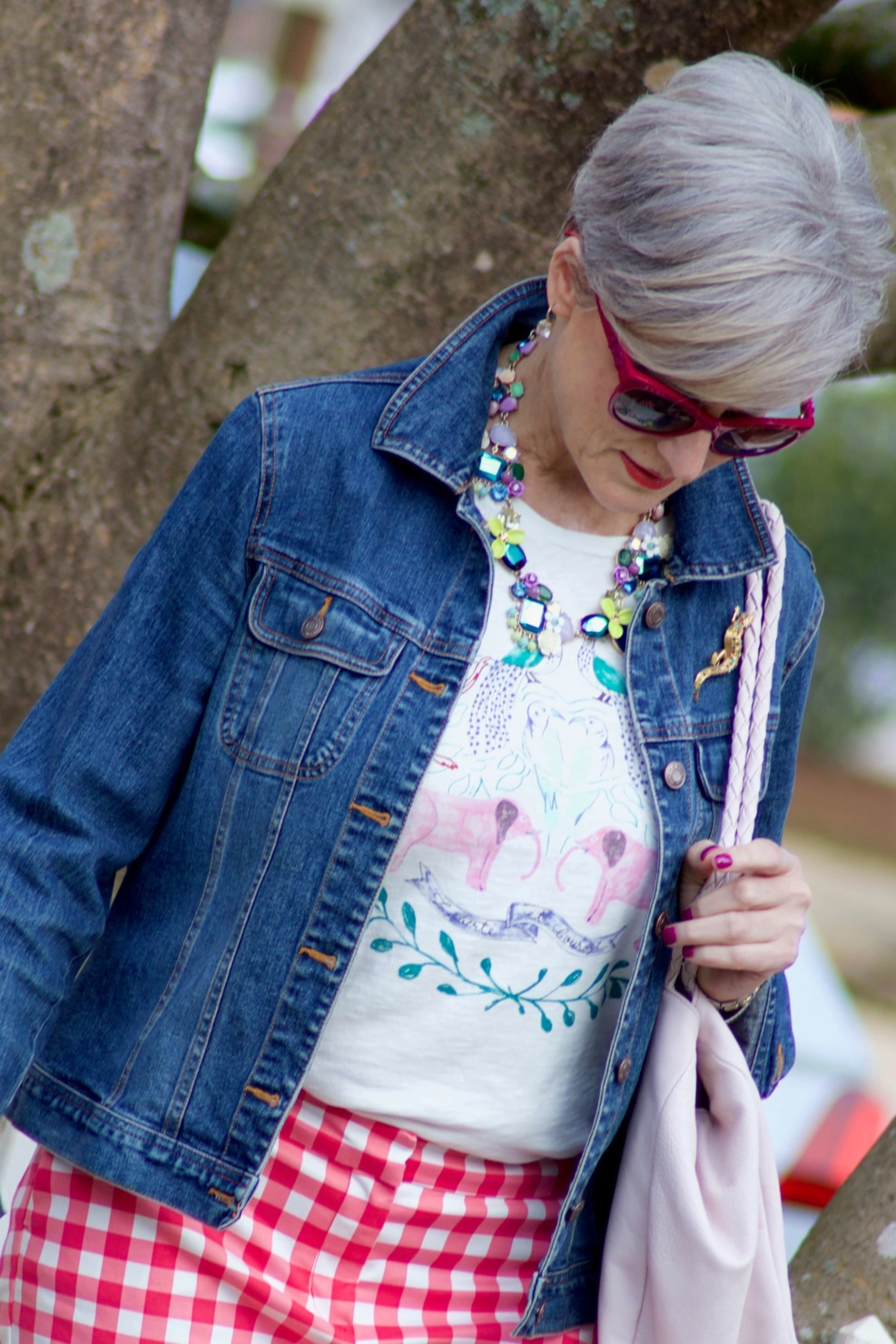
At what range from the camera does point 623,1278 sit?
161cm

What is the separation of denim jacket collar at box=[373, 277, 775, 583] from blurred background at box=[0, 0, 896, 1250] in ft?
2.21

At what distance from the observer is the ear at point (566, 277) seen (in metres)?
1.51

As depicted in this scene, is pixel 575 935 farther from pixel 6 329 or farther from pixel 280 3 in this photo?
pixel 280 3

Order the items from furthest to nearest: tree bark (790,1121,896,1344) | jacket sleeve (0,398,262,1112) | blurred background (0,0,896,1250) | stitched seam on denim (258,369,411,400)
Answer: blurred background (0,0,896,1250) → tree bark (790,1121,896,1344) → stitched seam on denim (258,369,411,400) → jacket sleeve (0,398,262,1112)

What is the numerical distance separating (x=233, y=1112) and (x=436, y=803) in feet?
1.31

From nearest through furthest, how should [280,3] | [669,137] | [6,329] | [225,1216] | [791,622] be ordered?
[669,137]
[225,1216]
[791,622]
[6,329]
[280,3]

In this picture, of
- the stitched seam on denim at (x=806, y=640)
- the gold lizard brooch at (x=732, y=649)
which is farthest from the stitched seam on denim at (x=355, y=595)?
the stitched seam on denim at (x=806, y=640)

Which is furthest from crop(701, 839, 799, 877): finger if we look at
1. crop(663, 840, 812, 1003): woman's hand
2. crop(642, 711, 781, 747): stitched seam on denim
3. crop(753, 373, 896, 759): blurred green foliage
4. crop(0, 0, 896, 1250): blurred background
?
crop(753, 373, 896, 759): blurred green foliage

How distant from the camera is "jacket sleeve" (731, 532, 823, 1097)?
1731mm

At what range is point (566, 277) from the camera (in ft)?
5.03

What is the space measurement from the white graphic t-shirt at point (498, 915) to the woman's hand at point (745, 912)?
0.19 feet

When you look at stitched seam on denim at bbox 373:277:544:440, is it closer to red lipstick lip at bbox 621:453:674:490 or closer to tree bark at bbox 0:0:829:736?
red lipstick lip at bbox 621:453:674:490

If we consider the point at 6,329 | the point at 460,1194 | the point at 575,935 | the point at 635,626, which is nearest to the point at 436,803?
the point at 575,935

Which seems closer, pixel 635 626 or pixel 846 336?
pixel 846 336
